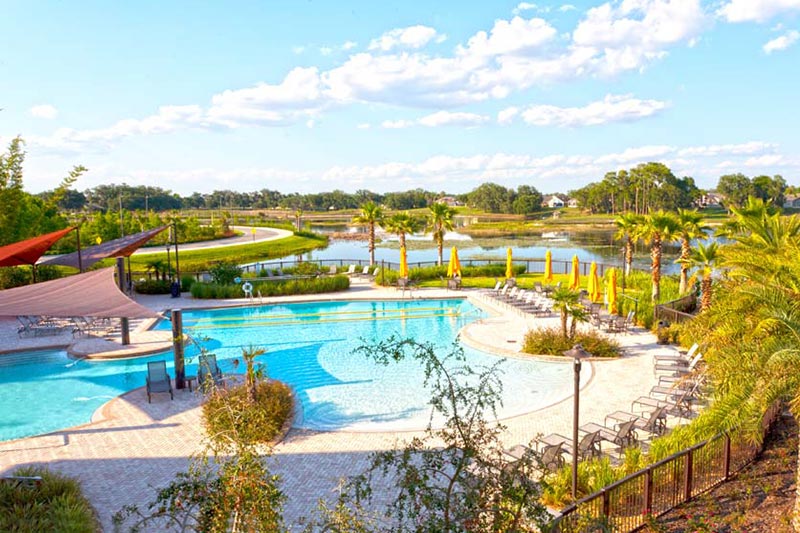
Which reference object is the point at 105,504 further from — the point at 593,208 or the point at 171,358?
the point at 593,208

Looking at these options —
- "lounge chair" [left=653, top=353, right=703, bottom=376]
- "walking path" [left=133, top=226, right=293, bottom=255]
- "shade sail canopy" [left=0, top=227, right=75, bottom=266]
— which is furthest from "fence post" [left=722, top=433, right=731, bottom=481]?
"walking path" [left=133, top=226, right=293, bottom=255]

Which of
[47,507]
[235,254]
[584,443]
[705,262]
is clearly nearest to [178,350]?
[47,507]

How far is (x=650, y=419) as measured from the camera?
10625mm

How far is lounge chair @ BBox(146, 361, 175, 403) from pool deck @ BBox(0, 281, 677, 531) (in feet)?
0.83

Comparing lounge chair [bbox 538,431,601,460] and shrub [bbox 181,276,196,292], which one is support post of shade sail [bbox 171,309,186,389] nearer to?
lounge chair [bbox 538,431,601,460]

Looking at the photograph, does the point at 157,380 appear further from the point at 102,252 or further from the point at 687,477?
the point at 102,252

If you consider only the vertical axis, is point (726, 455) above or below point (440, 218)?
below

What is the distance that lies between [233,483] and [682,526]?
6215 mm

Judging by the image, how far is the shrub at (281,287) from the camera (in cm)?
2570

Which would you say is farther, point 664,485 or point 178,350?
point 178,350

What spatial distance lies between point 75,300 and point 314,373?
628cm

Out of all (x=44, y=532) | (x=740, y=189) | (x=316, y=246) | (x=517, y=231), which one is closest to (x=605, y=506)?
(x=44, y=532)

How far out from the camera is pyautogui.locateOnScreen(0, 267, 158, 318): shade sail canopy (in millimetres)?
13367

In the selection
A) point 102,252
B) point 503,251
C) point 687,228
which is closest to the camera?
point 102,252
